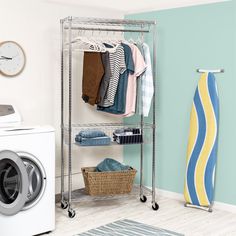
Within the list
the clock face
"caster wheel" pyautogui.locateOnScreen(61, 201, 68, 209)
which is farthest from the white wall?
"caster wheel" pyautogui.locateOnScreen(61, 201, 68, 209)

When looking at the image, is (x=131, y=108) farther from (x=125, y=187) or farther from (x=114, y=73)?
(x=125, y=187)

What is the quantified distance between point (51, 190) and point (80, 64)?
4.72 feet

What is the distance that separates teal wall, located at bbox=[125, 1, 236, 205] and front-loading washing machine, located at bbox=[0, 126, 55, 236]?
144 cm

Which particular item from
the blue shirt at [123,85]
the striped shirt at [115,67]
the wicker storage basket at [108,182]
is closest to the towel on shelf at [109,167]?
the wicker storage basket at [108,182]

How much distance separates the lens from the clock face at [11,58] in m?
3.86

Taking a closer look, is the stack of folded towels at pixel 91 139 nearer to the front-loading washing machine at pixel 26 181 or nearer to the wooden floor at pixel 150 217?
the front-loading washing machine at pixel 26 181

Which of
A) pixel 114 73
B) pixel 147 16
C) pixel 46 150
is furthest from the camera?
pixel 147 16

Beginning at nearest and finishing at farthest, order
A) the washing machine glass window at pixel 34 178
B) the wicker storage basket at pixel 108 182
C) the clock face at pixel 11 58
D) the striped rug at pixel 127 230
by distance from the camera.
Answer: the washing machine glass window at pixel 34 178
the striped rug at pixel 127 230
the clock face at pixel 11 58
the wicker storage basket at pixel 108 182

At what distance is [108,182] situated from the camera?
161 inches

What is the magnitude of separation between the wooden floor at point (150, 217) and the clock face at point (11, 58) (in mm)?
1283

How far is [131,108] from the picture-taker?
4152 millimetres

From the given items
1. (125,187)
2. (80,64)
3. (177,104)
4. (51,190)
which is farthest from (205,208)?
(80,64)

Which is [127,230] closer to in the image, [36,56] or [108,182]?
[108,182]

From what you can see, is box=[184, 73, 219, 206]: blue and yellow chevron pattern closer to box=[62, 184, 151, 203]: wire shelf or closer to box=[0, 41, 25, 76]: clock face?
box=[62, 184, 151, 203]: wire shelf
